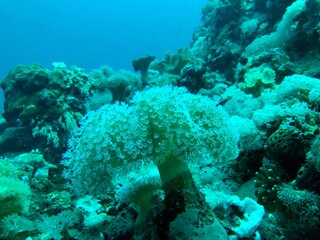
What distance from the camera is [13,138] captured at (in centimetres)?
907

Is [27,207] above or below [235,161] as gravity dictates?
above

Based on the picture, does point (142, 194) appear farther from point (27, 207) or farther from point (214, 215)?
point (27, 207)

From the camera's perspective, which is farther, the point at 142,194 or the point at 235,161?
the point at 235,161

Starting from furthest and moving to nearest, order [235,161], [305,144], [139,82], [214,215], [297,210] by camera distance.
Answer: [139,82], [235,161], [305,144], [297,210], [214,215]

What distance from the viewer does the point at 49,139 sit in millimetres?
8211

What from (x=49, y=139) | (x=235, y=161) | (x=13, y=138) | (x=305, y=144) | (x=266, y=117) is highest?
(x=13, y=138)

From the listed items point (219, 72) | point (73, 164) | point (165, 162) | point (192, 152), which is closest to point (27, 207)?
point (73, 164)

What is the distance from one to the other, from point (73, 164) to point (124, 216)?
36.2 inches

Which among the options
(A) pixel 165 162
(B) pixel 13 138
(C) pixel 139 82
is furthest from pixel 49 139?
(A) pixel 165 162

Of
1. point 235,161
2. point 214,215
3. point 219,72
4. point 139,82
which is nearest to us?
point 214,215

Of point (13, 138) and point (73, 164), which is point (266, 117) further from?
point (13, 138)

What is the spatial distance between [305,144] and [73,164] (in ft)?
9.99

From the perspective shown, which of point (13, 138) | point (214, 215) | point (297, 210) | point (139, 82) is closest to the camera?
point (214, 215)

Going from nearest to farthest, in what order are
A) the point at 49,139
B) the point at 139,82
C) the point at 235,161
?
the point at 235,161 → the point at 49,139 → the point at 139,82
